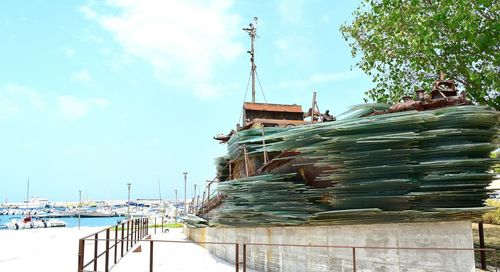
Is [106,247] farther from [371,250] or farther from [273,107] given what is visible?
[273,107]

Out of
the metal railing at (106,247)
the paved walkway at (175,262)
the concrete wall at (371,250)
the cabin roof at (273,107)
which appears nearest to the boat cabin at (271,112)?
the cabin roof at (273,107)

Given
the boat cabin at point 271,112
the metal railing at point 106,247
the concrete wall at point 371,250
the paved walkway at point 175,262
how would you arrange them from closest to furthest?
the metal railing at point 106,247
the concrete wall at point 371,250
the paved walkway at point 175,262
the boat cabin at point 271,112

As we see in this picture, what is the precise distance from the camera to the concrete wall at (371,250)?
6.63 m

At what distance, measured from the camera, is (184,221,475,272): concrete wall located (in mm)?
6629

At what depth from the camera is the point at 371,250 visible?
7.31 m

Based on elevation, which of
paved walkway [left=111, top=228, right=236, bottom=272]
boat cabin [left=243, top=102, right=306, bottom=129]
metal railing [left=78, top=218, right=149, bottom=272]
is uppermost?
boat cabin [left=243, top=102, right=306, bottom=129]

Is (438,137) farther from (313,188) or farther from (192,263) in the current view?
(192,263)

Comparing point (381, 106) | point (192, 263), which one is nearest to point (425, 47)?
point (381, 106)

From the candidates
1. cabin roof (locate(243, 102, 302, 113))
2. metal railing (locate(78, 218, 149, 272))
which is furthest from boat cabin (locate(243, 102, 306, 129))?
metal railing (locate(78, 218, 149, 272))

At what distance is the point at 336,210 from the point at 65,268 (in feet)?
20.8

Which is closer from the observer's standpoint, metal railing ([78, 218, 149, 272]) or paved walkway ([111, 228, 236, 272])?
metal railing ([78, 218, 149, 272])

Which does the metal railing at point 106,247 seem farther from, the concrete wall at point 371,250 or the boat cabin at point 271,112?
the boat cabin at point 271,112

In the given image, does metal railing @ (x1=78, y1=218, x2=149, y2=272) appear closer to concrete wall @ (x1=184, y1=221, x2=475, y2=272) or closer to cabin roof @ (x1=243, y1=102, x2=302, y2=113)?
concrete wall @ (x1=184, y1=221, x2=475, y2=272)

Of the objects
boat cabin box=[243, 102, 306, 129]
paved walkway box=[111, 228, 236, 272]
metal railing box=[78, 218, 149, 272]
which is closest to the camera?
metal railing box=[78, 218, 149, 272]
